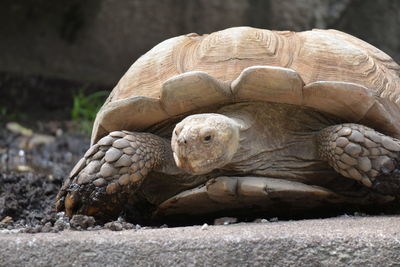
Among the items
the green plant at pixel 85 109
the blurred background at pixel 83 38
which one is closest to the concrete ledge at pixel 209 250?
the green plant at pixel 85 109

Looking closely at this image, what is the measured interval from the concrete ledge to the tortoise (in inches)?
30.9

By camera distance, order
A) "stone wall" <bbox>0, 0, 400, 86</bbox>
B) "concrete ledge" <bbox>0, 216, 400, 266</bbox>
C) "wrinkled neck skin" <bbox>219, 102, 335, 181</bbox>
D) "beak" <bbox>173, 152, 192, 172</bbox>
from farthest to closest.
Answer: "stone wall" <bbox>0, 0, 400, 86</bbox>, "wrinkled neck skin" <bbox>219, 102, 335, 181</bbox>, "beak" <bbox>173, 152, 192, 172</bbox>, "concrete ledge" <bbox>0, 216, 400, 266</bbox>

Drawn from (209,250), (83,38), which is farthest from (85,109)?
(209,250)

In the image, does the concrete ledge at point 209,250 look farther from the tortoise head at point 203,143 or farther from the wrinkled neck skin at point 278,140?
the wrinkled neck skin at point 278,140

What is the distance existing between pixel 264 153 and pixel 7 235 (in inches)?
56.4

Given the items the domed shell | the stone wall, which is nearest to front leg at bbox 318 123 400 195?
the domed shell

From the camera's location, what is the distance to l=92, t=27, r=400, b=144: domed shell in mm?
3465

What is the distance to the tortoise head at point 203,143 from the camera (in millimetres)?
3066

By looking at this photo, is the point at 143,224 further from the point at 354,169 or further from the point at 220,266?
the point at 220,266

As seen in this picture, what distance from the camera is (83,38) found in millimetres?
8922

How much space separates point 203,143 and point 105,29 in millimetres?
6036

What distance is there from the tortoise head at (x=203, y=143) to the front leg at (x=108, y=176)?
0.42m

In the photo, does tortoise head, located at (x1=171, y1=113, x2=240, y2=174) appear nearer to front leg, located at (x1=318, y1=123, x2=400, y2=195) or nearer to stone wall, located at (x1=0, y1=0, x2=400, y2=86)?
front leg, located at (x1=318, y1=123, x2=400, y2=195)

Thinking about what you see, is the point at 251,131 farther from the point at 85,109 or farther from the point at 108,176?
the point at 85,109
